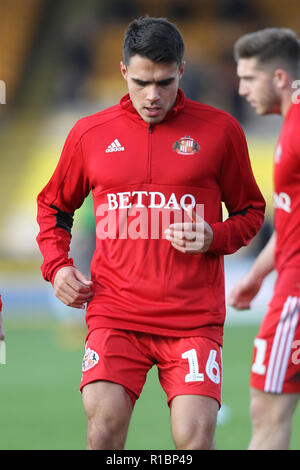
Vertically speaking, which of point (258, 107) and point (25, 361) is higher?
point (258, 107)

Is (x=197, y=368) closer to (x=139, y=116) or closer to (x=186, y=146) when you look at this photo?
(x=186, y=146)

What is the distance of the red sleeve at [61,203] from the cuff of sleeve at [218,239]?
67 cm

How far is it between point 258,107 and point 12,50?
1446cm

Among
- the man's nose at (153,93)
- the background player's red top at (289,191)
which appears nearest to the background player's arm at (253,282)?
the background player's red top at (289,191)

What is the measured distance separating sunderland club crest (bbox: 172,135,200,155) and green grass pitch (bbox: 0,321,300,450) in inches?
104

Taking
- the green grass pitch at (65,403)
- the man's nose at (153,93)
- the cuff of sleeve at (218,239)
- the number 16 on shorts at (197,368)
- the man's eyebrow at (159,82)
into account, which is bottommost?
the green grass pitch at (65,403)

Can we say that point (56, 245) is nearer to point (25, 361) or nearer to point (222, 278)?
point (222, 278)

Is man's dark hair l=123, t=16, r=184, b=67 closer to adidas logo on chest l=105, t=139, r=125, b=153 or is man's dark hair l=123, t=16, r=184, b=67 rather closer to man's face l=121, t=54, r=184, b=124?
man's face l=121, t=54, r=184, b=124

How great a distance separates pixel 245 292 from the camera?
4.45 m

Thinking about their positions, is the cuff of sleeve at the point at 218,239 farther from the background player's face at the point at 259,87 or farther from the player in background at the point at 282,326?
the background player's face at the point at 259,87

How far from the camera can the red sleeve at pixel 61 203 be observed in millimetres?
4102

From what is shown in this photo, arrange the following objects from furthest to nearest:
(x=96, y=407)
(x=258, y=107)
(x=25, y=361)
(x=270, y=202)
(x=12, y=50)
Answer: (x=12, y=50) < (x=270, y=202) < (x=25, y=361) < (x=258, y=107) < (x=96, y=407)

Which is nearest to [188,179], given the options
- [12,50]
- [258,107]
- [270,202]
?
[258,107]

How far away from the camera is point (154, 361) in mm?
3982
